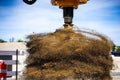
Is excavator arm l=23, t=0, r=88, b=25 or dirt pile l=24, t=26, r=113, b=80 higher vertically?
excavator arm l=23, t=0, r=88, b=25

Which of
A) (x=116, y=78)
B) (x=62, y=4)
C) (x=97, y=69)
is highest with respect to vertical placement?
(x=62, y=4)

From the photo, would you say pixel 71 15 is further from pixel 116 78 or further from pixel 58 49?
pixel 116 78

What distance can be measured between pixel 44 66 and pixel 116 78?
5861 millimetres

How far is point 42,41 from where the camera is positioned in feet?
26.8

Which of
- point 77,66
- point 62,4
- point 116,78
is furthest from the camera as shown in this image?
point 116,78

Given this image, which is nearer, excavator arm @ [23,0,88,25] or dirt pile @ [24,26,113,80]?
dirt pile @ [24,26,113,80]

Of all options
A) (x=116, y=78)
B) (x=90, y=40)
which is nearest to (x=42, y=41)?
(x=90, y=40)

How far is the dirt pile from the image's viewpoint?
311 inches

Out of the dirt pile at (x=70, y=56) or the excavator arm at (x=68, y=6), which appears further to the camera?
the excavator arm at (x=68, y=6)

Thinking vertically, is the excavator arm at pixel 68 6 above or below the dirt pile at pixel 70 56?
above

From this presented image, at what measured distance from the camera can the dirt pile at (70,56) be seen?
7898 mm

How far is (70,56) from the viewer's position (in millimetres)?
7953

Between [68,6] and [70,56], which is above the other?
[68,6]

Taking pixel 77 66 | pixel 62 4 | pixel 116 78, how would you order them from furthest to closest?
pixel 116 78
pixel 62 4
pixel 77 66
